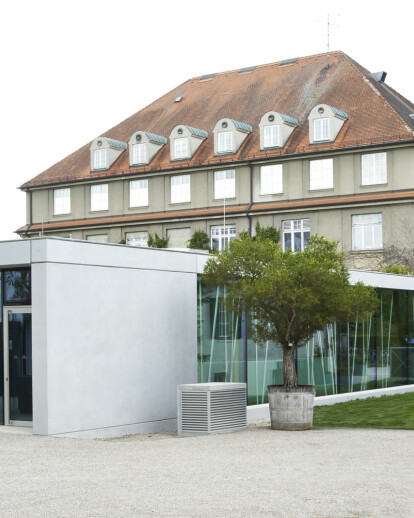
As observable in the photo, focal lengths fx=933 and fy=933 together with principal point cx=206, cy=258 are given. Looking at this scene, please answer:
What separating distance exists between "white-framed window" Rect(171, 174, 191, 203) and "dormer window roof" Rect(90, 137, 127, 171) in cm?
610

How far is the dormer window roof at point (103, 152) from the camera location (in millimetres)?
62812

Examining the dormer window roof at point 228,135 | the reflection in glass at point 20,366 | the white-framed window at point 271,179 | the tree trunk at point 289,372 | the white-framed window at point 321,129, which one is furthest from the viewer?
the dormer window roof at point 228,135

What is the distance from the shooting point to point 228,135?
5731 centimetres

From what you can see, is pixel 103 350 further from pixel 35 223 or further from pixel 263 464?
pixel 35 223

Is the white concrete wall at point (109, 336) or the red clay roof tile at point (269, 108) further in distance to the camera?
the red clay roof tile at point (269, 108)

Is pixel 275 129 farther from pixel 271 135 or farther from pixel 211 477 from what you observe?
pixel 211 477

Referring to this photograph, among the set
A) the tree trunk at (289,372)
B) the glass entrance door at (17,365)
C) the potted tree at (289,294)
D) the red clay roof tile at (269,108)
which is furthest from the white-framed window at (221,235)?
the glass entrance door at (17,365)

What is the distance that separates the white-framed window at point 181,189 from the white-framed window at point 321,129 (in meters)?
8.90

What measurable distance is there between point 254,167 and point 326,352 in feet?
105

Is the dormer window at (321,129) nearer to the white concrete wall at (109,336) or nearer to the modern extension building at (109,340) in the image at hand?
the modern extension building at (109,340)

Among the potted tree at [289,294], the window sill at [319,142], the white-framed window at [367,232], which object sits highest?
the window sill at [319,142]

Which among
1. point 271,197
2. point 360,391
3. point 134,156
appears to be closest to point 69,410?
point 360,391

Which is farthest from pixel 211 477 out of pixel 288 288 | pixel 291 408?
pixel 291 408

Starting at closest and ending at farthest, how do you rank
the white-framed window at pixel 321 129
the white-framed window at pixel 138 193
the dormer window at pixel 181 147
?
1. the white-framed window at pixel 321 129
2. the dormer window at pixel 181 147
3. the white-framed window at pixel 138 193
